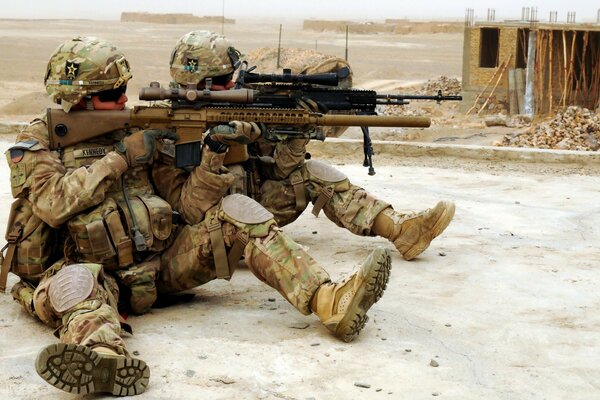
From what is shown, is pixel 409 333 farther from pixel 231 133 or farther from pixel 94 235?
pixel 94 235

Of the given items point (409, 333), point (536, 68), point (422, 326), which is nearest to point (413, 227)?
point (422, 326)

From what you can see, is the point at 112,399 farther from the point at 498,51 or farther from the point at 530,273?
the point at 498,51

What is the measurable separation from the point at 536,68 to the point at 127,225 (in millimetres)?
15141

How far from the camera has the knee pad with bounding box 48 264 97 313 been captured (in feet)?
16.9

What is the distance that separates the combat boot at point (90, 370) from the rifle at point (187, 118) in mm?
1389

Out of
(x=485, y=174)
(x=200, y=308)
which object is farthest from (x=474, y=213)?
(x=200, y=308)

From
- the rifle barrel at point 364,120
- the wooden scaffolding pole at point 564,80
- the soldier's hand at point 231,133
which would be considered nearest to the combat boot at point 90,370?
the soldier's hand at point 231,133

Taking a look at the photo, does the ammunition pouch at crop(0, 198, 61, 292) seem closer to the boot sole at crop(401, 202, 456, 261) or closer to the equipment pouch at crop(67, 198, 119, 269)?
the equipment pouch at crop(67, 198, 119, 269)

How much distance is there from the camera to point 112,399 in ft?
15.4

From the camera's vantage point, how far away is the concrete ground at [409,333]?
4973 mm

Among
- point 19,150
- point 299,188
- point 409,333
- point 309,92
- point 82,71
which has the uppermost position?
point 82,71

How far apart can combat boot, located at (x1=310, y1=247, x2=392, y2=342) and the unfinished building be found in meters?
14.8

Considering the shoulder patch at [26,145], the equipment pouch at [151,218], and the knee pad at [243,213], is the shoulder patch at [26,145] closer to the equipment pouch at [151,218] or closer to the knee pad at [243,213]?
the equipment pouch at [151,218]

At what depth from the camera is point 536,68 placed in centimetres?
1984
